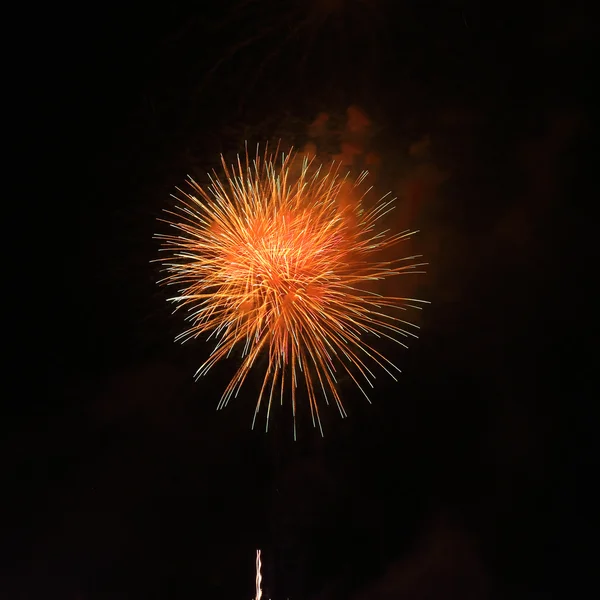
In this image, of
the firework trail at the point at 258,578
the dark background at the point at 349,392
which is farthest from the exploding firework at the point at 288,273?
the firework trail at the point at 258,578

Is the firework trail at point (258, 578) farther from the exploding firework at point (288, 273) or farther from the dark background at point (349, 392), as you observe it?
the exploding firework at point (288, 273)

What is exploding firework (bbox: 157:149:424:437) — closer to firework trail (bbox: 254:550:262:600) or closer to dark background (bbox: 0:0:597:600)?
dark background (bbox: 0:0:597:600)

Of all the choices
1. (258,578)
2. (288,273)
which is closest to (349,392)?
(288,273)

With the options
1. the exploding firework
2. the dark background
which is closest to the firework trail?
the dark background

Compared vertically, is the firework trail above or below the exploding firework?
below

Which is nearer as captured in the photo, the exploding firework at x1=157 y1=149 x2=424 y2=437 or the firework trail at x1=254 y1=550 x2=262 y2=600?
the exploding firework at x1=157 y1=149 x2=424 y2=437

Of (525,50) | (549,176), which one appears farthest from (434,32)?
(549,176)
